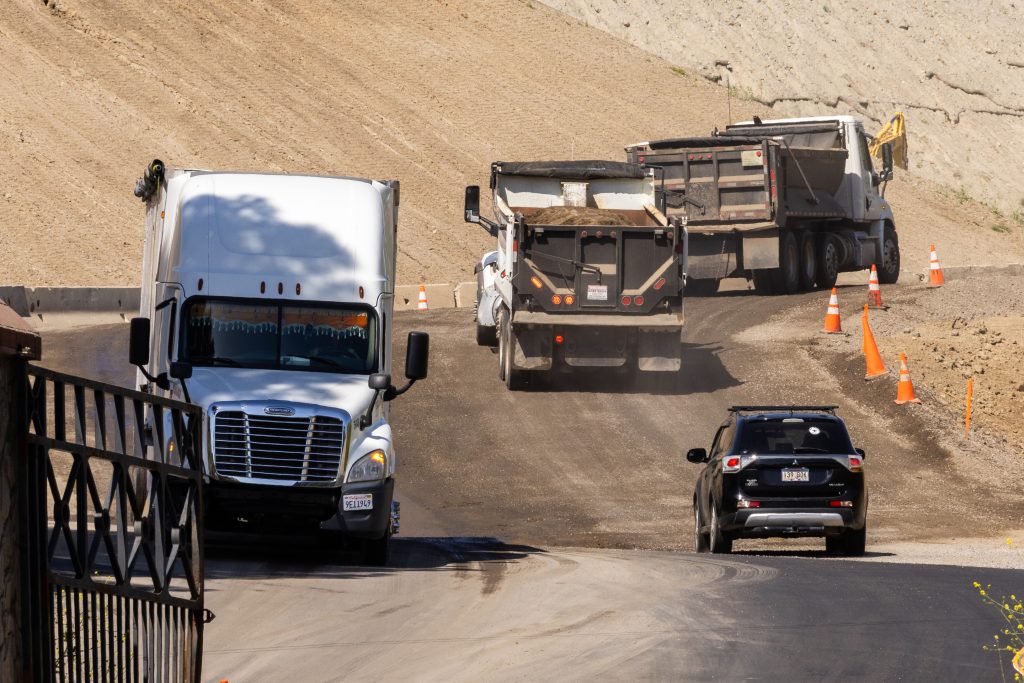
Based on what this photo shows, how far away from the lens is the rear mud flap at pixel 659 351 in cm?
2412

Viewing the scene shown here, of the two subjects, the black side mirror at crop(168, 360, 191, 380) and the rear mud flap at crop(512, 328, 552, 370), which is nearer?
the black side mirror at crop(168, 360, 191, 380)

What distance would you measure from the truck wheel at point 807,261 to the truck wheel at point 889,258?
9.65 feet

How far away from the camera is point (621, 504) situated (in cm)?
1880

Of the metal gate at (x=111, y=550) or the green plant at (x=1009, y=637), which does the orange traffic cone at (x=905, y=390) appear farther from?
the metal gate at (x=111, y=550)

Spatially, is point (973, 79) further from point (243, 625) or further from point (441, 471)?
point (243, 625)

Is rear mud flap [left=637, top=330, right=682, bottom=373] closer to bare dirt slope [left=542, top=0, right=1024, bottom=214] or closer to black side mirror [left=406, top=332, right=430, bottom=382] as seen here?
black side mirror [left=406, top=332, right=430, bottom=382]

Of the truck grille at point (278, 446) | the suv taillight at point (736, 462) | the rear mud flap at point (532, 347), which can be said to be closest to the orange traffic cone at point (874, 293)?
the rear mud flap at point (532, 347)

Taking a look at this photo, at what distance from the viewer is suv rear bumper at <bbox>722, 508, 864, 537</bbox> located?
14570 millimetres

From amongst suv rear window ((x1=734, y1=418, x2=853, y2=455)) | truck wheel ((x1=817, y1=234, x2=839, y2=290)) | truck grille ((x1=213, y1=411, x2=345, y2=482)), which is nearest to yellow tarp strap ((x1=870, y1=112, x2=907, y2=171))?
truck wheel ((x1=817, y1=234, x2=839, y2=290))

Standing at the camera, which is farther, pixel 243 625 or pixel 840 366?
pixel 840 366

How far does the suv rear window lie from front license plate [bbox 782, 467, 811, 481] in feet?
0.64

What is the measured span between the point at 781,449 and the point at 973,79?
193ft

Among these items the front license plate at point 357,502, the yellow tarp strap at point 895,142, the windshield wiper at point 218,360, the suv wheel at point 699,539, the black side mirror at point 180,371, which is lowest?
the suv wheel at point 699,539

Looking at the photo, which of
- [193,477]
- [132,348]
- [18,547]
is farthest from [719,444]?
[18,547]
